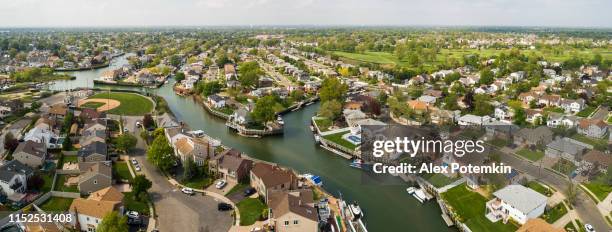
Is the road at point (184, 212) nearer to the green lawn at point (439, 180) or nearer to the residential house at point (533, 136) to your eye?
the green lawn at point (439, 180)

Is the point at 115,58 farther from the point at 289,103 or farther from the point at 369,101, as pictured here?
the point at 369,101

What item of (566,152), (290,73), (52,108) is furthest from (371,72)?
(52,108)

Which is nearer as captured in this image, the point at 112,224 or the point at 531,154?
the point at 112,224

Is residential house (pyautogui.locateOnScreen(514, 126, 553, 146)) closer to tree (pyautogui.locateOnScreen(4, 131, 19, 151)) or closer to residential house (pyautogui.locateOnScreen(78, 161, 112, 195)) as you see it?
residential house (pyautogui.locateOnScreen(78, 161, 112, 195))

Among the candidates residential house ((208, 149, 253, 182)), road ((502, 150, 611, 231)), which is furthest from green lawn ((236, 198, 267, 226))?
road ((502, 150, 611, 231))

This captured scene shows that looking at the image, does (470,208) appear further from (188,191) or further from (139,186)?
(139,186)

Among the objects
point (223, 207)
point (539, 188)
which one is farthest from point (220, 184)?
point (539, 188)
